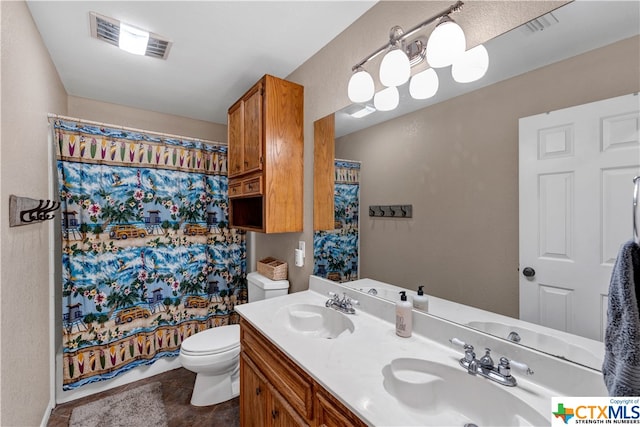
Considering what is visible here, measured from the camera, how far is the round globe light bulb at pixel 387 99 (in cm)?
132

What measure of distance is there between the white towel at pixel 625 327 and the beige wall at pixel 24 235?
196cm

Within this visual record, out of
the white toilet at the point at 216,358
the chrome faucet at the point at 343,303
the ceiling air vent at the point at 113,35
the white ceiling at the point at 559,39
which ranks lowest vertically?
the white toilet at the point at 216,358

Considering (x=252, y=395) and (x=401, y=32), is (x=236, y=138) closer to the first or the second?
(x=401, y=32)

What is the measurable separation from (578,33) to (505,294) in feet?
2.71

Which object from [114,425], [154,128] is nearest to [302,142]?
[154,128]

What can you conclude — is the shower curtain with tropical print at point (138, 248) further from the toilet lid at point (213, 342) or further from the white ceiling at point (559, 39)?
the white ceiling at point (559, 39)

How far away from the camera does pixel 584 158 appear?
30.2 inches

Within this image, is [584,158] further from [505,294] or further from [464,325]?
[464,325]

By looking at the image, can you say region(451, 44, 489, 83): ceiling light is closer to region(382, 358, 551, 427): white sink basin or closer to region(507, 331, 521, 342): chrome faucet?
region(507, 331, 521, 342): chrome faucet

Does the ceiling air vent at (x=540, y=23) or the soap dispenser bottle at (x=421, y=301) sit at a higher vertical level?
the ceiling air vent at (x=540, y=23)

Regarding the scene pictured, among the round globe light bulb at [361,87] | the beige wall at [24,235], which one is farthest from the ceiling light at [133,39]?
the round globe light bulb at [361,87]

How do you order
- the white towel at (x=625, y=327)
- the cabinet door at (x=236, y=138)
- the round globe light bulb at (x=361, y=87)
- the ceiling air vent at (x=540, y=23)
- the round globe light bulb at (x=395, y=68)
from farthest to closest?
the cabinet door at (x=236, y=138)
the round globe light bulb at (x=361, y=87)
the round globe light bulb at (x=395, y=68)
the ceiling air vent at (x=540, y=23)
the white towel at (x=625, y=327)

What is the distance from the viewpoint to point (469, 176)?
1044 mm

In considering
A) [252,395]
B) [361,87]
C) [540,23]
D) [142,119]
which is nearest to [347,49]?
[361,87]
